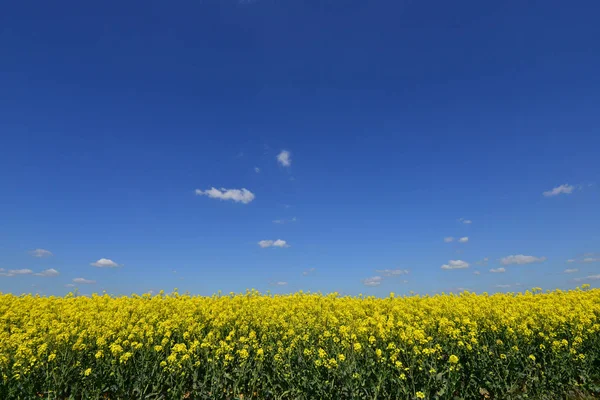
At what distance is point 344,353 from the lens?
7477 millimetres

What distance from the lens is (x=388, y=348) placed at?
24.1 ft

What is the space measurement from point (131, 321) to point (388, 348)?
634 cm

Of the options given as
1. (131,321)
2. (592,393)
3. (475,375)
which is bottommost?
(592,393)

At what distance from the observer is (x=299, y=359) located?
7316mm

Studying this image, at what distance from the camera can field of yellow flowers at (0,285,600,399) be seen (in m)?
6.95

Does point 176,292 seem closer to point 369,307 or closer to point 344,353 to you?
point 369,307

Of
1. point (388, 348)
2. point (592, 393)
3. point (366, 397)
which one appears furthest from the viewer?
point (592, 393)

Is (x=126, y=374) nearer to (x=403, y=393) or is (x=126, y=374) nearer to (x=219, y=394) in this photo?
(x=219, y=394)

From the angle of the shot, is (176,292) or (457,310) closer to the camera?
(457,310)

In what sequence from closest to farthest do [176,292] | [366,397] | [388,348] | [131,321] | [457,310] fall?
1. [366,397]
2. [388,348]
3. [131,321]
4. [457,310]
5. [176,292]

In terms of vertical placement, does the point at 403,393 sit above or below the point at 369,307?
below

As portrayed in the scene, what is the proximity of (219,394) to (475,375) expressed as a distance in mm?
5412

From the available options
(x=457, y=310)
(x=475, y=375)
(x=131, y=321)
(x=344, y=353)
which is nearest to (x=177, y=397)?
(x=131, y=321)

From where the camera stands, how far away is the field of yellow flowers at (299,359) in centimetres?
695
